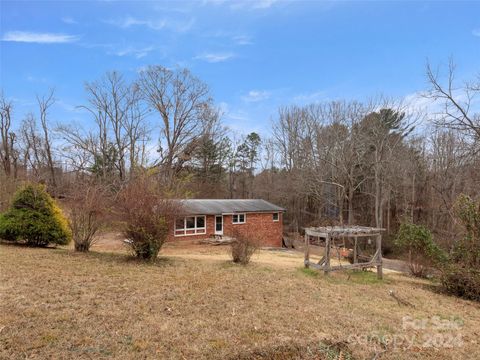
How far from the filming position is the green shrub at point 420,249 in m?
10.5

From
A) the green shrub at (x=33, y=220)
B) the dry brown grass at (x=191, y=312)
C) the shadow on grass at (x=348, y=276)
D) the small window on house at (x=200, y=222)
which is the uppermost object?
the green shrub at (x=33, y=220)

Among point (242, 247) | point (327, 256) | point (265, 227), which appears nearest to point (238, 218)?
point (265, 227)

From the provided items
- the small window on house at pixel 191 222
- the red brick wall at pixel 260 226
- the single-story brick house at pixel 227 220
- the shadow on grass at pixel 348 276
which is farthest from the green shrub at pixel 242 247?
the red brick wall at pixel 260 226

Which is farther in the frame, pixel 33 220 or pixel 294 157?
pixel 294 157

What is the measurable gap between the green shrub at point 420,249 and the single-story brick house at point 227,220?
9.45m

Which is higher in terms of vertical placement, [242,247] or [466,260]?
[242,247]

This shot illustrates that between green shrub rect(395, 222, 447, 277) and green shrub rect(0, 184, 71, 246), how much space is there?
40.3 feet

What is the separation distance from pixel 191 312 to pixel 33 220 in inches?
326

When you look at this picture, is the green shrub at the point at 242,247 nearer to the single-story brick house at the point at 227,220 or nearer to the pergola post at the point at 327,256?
the pergola post at the point at 327,256

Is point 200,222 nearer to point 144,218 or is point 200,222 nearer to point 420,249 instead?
point 144,218

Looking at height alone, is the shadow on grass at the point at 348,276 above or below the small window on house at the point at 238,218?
below

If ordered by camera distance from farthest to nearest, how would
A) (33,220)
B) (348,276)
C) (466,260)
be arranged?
(33,220), (348,276), (466,260)

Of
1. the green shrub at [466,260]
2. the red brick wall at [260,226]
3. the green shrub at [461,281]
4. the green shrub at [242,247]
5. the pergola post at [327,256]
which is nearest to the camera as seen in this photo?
the green shrub at [461,281]

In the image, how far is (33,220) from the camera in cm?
1055
